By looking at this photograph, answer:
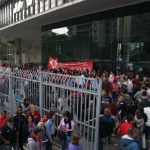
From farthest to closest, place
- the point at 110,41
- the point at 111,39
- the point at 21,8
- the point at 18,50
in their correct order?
Result: 1. the point at 18,50
2. the point at 21,8
3. the point at 110,41
4. the point at 111,39

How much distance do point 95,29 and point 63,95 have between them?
45.6 ft

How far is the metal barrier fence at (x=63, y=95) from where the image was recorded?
291 inches

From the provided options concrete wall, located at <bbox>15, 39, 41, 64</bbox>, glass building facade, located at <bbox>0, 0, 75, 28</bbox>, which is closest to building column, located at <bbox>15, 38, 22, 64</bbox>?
concrete wall, located at <bbox>15, 39, 41, 64</bbox>

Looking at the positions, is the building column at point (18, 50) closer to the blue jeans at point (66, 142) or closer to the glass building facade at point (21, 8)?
the glass building facade at point (21, 8)

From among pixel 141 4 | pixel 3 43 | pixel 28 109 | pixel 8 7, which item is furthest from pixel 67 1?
pixel 3 43

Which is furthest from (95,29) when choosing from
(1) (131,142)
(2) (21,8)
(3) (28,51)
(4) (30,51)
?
(3) (28,51)

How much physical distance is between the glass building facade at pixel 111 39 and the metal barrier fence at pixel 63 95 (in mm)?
8917

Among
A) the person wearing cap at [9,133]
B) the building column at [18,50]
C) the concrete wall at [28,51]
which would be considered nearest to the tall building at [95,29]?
the person wearing cap at [9,133]

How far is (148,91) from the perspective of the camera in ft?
35.8

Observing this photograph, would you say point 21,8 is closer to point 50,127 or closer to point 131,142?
point 50,127

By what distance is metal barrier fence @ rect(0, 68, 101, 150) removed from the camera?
738 centimetres

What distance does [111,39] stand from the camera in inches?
788

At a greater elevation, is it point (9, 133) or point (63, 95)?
point (63, 95)

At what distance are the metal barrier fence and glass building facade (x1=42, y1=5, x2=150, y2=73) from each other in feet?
29.3
